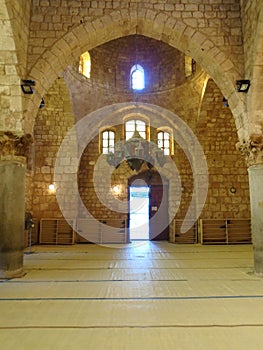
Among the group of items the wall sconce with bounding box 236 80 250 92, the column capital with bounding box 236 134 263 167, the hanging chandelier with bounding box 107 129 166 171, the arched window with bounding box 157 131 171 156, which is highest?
the arched window with bounding box 157 131 171 156

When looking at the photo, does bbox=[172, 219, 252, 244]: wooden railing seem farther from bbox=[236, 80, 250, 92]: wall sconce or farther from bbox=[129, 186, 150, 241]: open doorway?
bbox=[236, 80, 250, 92]: wall sconce

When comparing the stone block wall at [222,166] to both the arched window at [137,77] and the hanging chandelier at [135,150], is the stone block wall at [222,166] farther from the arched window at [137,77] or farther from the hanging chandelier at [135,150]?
the hanging chandelier at [135,150]

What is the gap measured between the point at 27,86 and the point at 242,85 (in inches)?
149

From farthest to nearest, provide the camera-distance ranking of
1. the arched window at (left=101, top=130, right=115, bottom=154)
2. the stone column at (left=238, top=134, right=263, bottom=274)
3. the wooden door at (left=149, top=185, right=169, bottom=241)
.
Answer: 1. the arched window at (left=101, top=130, right=115, bottom=154)
2. the wooden door at (left=149, top=185, right=169, bottom=241)
3. the stone column at (left=238, top=134, right=263, bottom=274)

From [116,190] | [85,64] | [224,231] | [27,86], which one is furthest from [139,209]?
[27,86]

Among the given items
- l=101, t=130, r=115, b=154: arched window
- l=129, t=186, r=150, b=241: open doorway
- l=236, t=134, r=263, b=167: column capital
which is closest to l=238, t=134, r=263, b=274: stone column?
l=236, t=134, r=263, b=167: column capital

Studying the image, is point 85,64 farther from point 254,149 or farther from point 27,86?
point 254,149

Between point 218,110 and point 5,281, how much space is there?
331 inches

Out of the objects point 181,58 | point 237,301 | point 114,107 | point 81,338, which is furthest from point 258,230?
point 181,58

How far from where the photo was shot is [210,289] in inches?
152

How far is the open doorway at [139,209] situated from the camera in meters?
11.5

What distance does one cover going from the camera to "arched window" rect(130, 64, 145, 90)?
11327mm

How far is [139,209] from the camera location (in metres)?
11.8

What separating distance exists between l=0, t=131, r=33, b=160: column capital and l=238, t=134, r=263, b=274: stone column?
3944 millimetres
